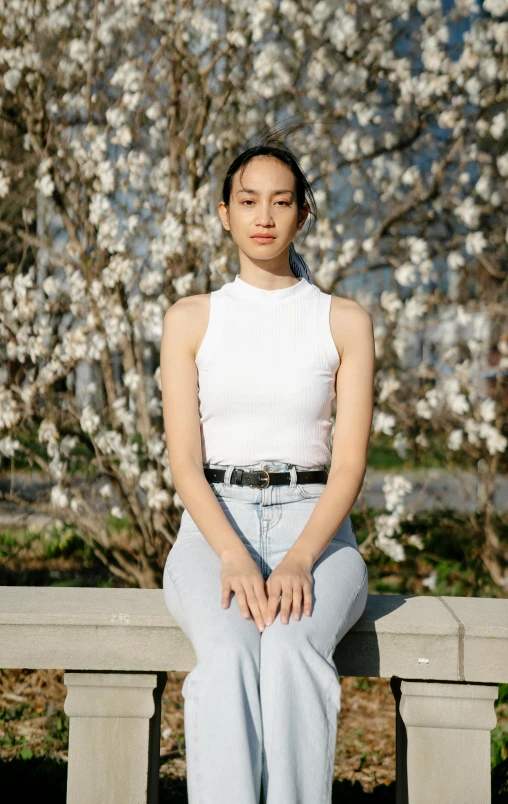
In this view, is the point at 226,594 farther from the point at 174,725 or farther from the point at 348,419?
the point at 174,725

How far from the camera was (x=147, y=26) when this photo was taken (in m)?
4.43

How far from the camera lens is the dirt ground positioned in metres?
3.33

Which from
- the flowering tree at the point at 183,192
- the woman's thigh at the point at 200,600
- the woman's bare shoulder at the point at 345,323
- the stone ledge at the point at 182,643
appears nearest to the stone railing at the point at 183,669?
the stone ledge at the point at 182,643

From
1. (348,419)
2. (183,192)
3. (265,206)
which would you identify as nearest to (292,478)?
(348,419)

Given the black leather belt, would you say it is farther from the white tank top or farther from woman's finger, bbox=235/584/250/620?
woman's finger, bbox=235/584/250/620

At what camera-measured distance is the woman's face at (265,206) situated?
91.9 inches

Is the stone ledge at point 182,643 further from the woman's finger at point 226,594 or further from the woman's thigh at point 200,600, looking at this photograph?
the woman's finger at point 226,594

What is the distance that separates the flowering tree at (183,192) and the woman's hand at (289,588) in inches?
88.8

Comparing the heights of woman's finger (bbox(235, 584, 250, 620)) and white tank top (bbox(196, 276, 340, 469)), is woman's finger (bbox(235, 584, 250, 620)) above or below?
below

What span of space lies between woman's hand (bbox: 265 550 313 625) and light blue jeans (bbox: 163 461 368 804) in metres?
0.02

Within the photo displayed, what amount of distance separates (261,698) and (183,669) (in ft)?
1.29

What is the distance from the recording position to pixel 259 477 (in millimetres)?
2299

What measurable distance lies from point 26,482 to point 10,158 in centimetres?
177

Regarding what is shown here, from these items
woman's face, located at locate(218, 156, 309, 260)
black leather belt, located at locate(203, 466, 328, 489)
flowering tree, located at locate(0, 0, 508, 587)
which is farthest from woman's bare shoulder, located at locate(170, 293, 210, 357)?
flowering tree, located at locate(0, 0, 508, 587)
